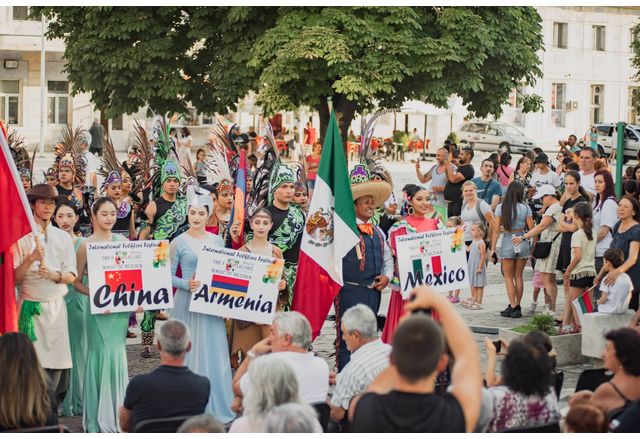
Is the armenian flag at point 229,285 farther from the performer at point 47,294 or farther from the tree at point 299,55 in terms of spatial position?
the tree at point 299,55

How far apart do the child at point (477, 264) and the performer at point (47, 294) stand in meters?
6.51

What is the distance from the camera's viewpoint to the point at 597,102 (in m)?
60.8

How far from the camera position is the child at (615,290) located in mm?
10562

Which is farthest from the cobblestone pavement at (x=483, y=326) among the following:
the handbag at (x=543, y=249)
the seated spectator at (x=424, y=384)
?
the seated spectator at (x=424, y=384)

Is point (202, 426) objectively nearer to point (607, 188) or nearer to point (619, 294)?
point (619, 294)

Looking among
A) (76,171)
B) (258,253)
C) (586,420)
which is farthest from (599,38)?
(586,420)

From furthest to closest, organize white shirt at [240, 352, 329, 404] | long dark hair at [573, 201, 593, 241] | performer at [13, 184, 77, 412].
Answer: long dark hair at [573, 201, 593, 241], performer at [13, 184, 77, 412], white shirt at [240, 352, 329, 404]

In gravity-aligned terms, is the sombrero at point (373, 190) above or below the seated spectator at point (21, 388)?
above

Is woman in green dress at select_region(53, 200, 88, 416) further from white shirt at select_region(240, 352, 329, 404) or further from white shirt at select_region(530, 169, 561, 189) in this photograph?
white shirt at select_region(530, 169, 561, 189)

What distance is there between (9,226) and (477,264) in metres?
7.20

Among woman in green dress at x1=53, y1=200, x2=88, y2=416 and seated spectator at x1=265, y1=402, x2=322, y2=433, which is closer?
seated spectator at x1=265, y1=402, x2=322, y2=433

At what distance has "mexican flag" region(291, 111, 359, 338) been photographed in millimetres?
9586

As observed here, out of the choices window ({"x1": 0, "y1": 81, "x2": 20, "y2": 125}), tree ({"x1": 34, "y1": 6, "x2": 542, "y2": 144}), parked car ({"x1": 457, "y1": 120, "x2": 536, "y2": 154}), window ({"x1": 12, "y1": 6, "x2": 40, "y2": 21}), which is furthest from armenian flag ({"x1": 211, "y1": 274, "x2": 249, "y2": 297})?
parked car ({"x1": 457, "y1": 120, "x2": 536, "y2": 154})

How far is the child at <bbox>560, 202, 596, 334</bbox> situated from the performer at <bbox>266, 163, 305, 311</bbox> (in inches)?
122
